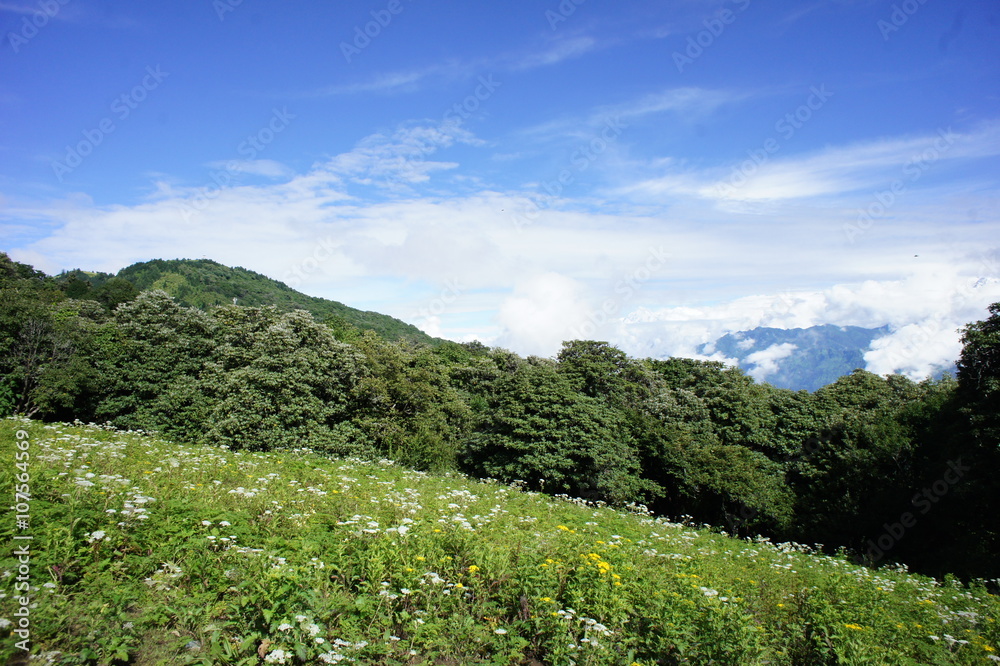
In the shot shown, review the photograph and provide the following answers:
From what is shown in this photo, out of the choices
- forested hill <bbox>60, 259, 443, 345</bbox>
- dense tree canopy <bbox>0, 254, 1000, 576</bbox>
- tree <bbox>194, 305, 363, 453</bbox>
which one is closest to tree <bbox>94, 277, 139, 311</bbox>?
forested hill <bbox>60, 259, 443, 345</bbox>

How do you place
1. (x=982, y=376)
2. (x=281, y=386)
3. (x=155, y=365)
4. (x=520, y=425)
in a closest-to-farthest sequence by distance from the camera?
(x=982, y=376)
(x=281, y=386)
(x=520, y=425)
(x=155, y=365)

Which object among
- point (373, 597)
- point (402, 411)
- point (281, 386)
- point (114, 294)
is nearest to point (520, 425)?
point (402, 411)

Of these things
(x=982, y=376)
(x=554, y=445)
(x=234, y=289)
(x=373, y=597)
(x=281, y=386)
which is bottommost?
(x=373, y=597)

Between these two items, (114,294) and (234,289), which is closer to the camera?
(114,294)

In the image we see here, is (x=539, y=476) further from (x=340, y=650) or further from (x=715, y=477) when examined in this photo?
(x=340, y=650)

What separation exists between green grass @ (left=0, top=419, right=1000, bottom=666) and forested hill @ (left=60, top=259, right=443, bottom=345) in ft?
302

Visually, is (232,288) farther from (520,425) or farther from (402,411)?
(520,425)

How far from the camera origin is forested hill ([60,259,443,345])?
335ft

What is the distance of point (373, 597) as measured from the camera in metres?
4.84

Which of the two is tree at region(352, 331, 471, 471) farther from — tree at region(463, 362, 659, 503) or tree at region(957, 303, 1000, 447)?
tree at region(957, 303, 1000, 447)

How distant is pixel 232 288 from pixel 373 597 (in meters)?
126

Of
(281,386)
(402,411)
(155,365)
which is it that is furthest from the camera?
(155,365)

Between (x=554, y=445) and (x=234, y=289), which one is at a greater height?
(x=234, y=289)

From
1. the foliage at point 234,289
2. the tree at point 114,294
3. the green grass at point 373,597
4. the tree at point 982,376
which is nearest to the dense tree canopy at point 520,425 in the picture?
the tree at point 982,376
